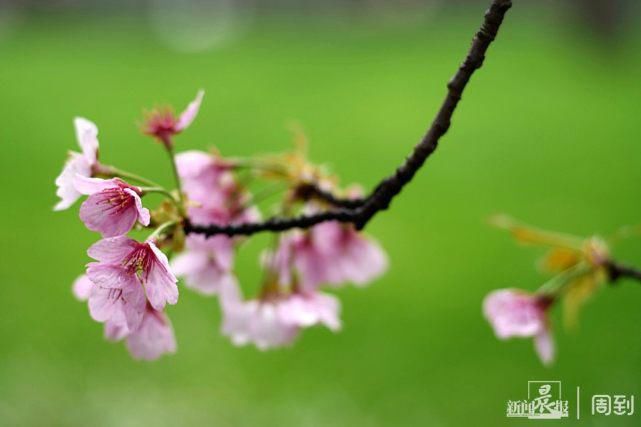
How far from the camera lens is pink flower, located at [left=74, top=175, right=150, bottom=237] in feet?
1.83

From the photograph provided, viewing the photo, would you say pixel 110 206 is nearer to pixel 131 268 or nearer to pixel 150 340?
pixel 131 268

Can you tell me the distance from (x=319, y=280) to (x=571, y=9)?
7.69 meters

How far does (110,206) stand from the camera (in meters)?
0.57

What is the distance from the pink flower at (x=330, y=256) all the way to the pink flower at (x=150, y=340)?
18 cm

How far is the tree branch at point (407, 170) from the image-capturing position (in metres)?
0.54

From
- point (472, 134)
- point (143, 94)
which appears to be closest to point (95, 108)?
point (143, 94)

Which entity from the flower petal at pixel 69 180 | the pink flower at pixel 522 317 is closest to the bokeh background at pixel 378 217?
the pink flower at pixel 522 317

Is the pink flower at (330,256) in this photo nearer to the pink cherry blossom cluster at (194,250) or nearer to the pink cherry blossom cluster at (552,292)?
the pink cherry blossom cluster at (194,250)

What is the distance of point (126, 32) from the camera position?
32.9 feet

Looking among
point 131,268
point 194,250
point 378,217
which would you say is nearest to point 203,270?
point 194,250

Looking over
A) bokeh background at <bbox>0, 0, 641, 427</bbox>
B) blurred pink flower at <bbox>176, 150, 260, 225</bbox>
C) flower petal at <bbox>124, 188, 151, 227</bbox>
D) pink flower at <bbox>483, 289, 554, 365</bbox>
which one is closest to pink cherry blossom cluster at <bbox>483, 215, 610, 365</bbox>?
pink flower at <bbox>483, 289, 554, 365</bbox>

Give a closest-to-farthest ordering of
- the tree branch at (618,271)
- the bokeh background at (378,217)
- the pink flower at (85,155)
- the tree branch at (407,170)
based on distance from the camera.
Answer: the tree branch at (407,170) → the pink flower at (85,155) → the tree branch at (618,271) → the bokeh background at (378,217)

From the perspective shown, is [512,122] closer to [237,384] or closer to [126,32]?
[237,384]

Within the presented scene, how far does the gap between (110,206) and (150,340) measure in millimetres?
170
